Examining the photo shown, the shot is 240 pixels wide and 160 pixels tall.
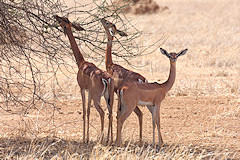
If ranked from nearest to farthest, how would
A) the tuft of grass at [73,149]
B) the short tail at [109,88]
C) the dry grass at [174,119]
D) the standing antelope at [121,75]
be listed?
the tuft of grass at [73,149] → the dry grass at [174,119] → the short tail at [109,88] → the standing antelope at [121,75]

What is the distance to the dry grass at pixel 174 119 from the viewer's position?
5.65 meters

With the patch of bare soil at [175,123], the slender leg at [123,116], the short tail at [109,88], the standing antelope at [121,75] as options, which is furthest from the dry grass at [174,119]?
the short tail at [109,88]

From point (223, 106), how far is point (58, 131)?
3330 millimetres

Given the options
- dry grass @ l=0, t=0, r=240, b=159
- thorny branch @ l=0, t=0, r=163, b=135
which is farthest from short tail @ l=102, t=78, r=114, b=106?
dry grass @ l=0, t=0, r=240, b=159

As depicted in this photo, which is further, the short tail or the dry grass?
the short tail

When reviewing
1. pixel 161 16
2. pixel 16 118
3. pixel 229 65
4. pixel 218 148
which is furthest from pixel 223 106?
pixel 161 16

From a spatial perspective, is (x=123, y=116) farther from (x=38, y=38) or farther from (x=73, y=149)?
(x=38, y=38)

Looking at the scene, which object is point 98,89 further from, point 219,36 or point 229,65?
point 219,36

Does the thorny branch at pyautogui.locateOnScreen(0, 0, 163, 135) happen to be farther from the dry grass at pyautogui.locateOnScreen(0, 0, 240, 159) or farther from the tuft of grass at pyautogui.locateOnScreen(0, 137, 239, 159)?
the tuft of grass at pyautogui.locateOnScreen(0, 137, 239, 159)

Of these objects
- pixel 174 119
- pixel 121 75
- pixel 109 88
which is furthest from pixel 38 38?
pixel 174 119

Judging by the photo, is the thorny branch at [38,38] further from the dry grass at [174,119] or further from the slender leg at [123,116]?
the slender leg at [123,116]

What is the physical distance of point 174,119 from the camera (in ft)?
25.2

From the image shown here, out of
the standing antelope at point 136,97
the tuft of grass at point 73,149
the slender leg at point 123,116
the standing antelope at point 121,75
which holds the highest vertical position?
the standing antelope at point 121,75

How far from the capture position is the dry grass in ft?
18.5
